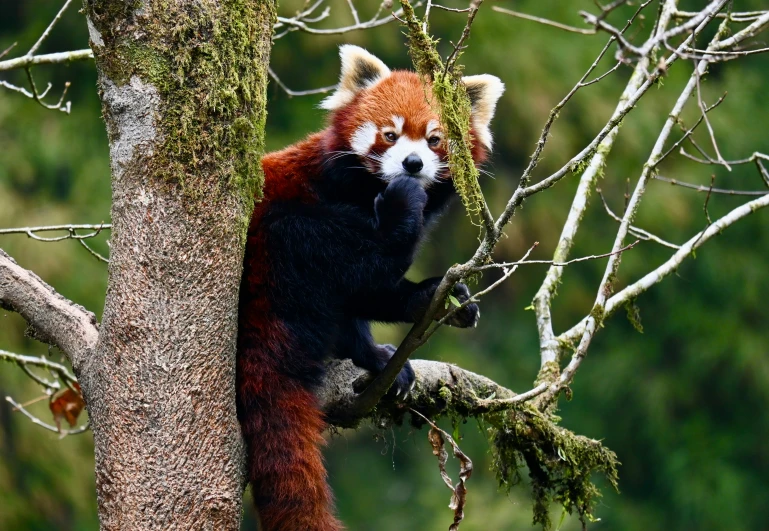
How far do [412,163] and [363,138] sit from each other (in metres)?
0.25

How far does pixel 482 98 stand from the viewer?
12.7ft

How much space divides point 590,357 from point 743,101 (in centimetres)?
371

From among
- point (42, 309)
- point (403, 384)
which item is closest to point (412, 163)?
point (403, 384)

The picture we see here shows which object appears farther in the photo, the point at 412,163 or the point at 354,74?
the point at 354,74

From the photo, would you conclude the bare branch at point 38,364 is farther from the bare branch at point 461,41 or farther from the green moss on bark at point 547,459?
the bare branch at point 461,41

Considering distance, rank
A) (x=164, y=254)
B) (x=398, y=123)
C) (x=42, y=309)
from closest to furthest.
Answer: (x=164, y=254) < (x=42, y=309) < (x=398, y=123)

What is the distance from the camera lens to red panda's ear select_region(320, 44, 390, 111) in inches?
151

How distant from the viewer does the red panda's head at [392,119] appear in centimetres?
352

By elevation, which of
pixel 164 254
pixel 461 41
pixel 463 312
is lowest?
pixel 463 312

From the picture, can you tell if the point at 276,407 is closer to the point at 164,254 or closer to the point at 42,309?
the point at 164,254

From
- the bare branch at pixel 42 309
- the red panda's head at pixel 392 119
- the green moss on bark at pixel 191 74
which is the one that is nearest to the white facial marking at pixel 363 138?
the red panda's head at pixel 392 119

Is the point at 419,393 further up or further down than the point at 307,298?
further down

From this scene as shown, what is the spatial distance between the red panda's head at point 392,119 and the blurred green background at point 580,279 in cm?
496

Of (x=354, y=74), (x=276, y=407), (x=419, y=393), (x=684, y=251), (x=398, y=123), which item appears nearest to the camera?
(x=276, y=407)
